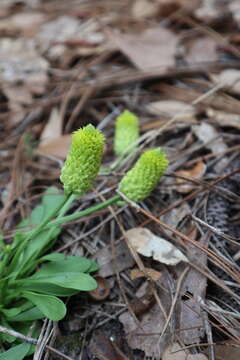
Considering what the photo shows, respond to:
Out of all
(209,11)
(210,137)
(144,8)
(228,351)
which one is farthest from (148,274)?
(144,8)

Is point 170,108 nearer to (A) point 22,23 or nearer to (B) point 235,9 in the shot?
(B) point 235,9

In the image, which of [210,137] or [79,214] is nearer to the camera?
A: [79,214]

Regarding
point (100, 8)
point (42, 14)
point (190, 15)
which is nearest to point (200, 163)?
point (190, 15)

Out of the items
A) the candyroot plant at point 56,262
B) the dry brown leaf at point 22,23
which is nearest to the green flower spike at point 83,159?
the candyroot plant at point 56,262

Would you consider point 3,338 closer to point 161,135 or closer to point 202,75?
point 161,135

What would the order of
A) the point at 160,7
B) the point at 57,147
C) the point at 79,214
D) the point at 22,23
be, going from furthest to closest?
1. the point at 22,23
2. the point at 160,7
3. the point at 57,147
4. the point at 79,214

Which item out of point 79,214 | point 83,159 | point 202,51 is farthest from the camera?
point 202,51

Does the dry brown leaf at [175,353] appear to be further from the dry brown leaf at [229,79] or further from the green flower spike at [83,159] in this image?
the dry brown leaf at [229,79]

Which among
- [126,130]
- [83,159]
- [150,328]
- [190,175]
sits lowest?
[150,328]
